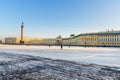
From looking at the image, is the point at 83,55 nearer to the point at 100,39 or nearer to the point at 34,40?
the point at 100,39

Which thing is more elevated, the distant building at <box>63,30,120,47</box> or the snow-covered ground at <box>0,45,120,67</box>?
the distant building at <box>63,30,120,47</box>

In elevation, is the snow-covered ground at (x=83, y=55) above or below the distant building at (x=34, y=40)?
below

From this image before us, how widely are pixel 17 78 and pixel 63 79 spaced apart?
2026mm

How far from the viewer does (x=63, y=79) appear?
7.61 m

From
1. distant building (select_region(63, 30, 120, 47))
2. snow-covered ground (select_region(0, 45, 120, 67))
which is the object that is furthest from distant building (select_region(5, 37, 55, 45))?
snow-covered ground (select_region(0, 45, 120, 67))

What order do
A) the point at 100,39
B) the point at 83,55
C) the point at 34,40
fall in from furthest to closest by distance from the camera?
1. the point at 34,40
2. the point at 100,39
3. the point at 83,55

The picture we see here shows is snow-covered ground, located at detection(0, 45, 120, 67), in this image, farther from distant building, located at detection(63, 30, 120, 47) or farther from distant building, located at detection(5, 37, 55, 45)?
distant building, located at detection(5, 37, 55, 45)

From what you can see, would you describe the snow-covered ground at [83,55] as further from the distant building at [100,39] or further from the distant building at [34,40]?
the distant building at [34,40]

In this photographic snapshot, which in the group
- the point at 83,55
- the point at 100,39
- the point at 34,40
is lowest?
the point at 83,55

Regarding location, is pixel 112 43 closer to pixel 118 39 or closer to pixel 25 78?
pixel 118 39

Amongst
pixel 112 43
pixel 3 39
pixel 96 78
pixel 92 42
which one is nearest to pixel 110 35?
pixel 112 43

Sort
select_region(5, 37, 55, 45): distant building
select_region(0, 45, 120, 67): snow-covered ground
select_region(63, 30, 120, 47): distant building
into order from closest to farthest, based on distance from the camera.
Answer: select_region(0, 45, 120, 67): snow-covered ground < select_region(63, 30, 120, 47): distant building < select_region(5, 37, 55, 45): distant building

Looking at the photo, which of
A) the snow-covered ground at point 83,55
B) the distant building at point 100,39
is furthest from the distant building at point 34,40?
the snow-covered ground at point 83,55

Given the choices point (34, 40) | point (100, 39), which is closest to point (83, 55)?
point (100, 39)
